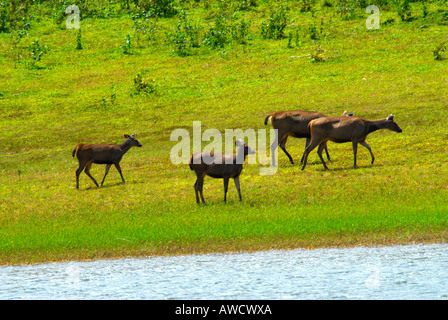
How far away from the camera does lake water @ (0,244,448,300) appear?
1327cm

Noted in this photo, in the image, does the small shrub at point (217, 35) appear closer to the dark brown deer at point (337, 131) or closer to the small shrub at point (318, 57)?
the small shrub at point (318, 57)

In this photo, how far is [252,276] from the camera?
47.9ft

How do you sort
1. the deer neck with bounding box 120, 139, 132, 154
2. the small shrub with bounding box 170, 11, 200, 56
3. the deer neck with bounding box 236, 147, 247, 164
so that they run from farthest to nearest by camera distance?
the small shrub with bounding box 170, 11, 200, 56
the deer neck with bounding box 120, 139, 132, 154
the deer neck with bounding box 236, 147, 247, 164

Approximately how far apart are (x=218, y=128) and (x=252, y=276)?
69.4ft

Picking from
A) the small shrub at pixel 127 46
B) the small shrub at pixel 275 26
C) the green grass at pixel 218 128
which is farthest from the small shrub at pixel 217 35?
the small shrub at pixel 127 46

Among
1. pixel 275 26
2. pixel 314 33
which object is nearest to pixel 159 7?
pixel 275 26

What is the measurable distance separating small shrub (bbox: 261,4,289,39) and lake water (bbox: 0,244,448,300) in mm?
37583

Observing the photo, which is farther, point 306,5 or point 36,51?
point 306,5

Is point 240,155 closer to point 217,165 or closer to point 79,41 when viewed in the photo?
point 217,165

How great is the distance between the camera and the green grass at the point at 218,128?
18.4m

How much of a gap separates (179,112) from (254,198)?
737 inches

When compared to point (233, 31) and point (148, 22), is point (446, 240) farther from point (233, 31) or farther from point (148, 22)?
point (148, 22)

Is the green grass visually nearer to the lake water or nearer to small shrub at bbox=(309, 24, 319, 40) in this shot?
the lake water

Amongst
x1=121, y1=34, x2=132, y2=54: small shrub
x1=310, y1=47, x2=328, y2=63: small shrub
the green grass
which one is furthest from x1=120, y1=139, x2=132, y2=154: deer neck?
x1=121, y1=34, x2=132, y2=54: small shrub
